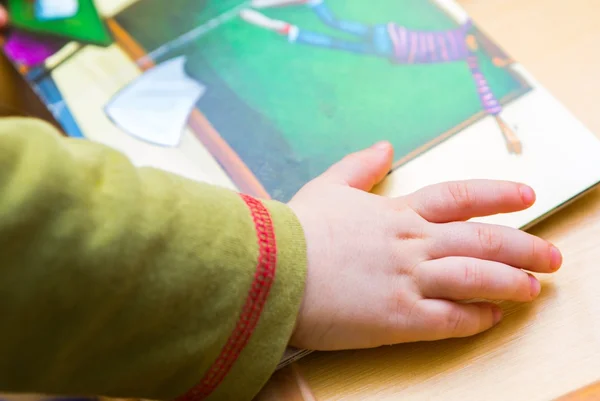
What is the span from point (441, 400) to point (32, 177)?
26 centimetres

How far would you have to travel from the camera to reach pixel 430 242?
389 mm

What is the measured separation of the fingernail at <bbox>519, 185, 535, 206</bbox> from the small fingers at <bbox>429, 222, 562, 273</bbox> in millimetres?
22

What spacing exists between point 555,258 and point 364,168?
0.14m

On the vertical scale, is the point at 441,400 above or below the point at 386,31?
below

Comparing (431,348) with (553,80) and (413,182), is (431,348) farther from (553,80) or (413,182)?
(553,80)

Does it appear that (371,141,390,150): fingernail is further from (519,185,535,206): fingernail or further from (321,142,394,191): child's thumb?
(519,185,535,206): fingernail

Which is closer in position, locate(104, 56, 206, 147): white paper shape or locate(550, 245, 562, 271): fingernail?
locate(550, 245, 562, 271): fingernail

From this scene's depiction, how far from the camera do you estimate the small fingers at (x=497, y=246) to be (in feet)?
1.22

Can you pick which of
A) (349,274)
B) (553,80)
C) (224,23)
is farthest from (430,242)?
(224,23)

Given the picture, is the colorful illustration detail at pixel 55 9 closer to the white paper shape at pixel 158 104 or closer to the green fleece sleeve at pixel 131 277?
the white paper shape at pixel 158 104

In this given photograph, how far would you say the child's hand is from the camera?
1.20 feet

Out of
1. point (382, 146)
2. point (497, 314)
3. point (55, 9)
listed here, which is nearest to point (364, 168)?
point (382, 146)

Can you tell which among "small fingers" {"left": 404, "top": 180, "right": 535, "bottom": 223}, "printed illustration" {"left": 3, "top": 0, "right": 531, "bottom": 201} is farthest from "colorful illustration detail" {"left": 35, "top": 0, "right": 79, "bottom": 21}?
"small fingers" {"left": 404, "top": 180, "right": 535, "bottom": 223}

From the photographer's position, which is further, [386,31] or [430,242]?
[386,31]
